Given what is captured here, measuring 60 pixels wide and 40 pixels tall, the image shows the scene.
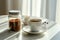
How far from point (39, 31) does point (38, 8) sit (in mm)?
857

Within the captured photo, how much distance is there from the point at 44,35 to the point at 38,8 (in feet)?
2.90

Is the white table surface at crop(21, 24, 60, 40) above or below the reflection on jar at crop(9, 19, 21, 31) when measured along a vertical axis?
below

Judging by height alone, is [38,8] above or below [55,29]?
above

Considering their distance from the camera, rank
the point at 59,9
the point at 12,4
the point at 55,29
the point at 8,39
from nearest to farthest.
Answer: the point at 8,39, the point at 55,29, the point at 12,4, the point at 59,9

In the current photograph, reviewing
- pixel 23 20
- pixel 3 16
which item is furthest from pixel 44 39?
pixel 3 16

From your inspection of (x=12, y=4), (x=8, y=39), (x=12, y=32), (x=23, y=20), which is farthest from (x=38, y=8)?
(x=8, y=39)

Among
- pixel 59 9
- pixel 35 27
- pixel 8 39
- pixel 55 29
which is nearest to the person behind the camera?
pixel 8 39

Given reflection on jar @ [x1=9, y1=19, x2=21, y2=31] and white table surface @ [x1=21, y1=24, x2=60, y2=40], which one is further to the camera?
reflection on jar @ [x1=9, y1=19, x2=21, y2=31]

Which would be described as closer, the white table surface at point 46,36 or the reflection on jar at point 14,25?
the white table surface at point 46,36

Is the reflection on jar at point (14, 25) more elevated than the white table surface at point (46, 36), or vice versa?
the reflection on jar at point (14, 25)

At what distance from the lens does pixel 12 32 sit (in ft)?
3.36

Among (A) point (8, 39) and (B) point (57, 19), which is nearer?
(A) point (8, 39)

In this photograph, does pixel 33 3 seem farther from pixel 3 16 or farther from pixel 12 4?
pixel 3 16

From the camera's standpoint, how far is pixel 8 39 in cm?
90
